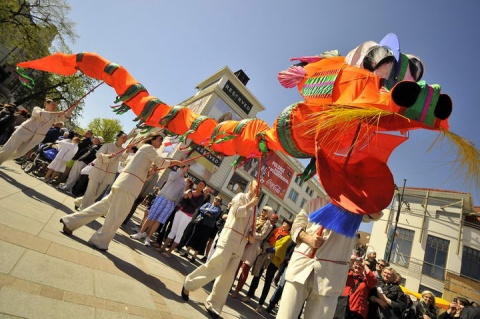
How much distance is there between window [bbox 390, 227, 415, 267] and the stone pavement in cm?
1879

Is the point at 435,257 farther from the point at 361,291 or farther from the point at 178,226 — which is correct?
the point at 178,226

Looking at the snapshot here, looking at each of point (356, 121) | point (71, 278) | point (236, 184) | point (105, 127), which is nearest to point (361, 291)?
point (356, 121)

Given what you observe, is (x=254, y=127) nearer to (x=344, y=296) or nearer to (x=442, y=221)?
(x=344, y=296)

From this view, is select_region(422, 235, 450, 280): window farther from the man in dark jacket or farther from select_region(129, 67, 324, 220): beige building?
the man in dark jacket

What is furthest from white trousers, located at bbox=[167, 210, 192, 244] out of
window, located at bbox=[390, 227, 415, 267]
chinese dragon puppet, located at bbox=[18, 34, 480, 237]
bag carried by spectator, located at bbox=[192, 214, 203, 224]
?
window, located at bbox=[390, 227, 415, 267]

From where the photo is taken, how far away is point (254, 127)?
3670 mm

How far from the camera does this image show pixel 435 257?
1775 cm

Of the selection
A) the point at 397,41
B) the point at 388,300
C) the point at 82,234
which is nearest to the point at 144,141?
the point at 82,234

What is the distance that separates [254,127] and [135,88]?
2645 mm

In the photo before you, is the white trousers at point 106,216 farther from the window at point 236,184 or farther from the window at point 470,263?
the window at point 236,184

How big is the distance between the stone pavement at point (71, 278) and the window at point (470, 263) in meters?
18.9

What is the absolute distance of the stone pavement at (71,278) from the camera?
1.91 metres

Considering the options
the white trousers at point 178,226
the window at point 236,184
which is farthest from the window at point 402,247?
the white trousers at point 178,226

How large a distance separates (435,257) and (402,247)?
2020 mm
